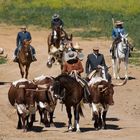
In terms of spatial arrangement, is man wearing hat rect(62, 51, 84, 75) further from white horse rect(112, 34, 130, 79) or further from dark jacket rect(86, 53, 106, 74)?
white horse rect(112, 34, 130, 79)

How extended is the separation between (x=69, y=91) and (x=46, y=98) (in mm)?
979

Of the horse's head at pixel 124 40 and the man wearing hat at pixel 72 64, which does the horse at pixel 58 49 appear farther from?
the man wearing hat at pixel 72 64

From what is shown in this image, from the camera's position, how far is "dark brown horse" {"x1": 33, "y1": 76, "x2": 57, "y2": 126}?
20094mm

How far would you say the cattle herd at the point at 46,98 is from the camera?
19617 mm

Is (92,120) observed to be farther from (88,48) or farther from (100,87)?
(88,48)

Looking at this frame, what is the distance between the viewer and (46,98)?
20.2 meters

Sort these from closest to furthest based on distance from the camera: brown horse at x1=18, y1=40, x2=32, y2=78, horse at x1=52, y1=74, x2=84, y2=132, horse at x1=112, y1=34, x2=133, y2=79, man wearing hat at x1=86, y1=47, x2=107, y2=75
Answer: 1. horse at x1=52, y1=74, x2=84, y2=132
2. man wearing hat at x1=86, y1=47, x2=107, y2=75
3. brown horse at x1=18, y1=40, x2=32, y2=78
4. horse at x1=112, y1=34, x2=133, y2=79

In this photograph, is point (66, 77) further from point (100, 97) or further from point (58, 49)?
point (58, 49)

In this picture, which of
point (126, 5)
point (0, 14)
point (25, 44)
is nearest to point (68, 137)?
point (25, 44)

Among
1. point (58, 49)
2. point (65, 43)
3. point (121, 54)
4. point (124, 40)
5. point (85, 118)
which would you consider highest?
point (65, 43)

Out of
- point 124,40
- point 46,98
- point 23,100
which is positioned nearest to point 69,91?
point 46,98


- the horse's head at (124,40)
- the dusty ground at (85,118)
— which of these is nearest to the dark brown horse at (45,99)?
the dusty ground at (85,118)

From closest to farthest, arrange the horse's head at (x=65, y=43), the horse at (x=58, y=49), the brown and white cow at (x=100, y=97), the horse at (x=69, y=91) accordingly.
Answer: the horse at (x=69, y=91), the brown and white cow at (x=100, y=97), the horse's head at (x=65, y=43), the horse at (x=58, y=49)

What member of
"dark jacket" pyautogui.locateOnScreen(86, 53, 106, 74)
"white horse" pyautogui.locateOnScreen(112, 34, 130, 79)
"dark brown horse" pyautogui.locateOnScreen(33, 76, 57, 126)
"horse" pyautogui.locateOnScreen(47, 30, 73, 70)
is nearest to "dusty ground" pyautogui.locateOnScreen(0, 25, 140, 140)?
"dark brown horse" pyautogui.locateOnScreen(33, 76, 57, 126)
